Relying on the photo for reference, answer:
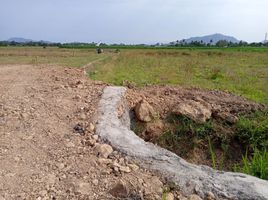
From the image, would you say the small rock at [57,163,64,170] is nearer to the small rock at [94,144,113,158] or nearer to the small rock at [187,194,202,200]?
the small rock at [94,144,113,158]

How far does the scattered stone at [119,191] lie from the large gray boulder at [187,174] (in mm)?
531

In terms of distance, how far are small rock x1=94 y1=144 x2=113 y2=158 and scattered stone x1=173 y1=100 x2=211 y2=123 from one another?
8.78ft

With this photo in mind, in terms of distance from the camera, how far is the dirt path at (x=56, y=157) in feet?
10.5

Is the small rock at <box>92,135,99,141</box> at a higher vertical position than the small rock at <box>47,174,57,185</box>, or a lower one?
higher

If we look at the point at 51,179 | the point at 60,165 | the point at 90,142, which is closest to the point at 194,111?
the point at 90,142

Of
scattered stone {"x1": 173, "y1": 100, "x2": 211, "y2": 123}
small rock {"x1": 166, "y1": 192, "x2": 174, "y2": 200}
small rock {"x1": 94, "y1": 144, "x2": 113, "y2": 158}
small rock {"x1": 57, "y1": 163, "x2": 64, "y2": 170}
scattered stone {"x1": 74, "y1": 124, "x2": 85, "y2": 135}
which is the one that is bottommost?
scattered stone {"x1": 173, "y1": 100, "x2": 211, "y2": 123}

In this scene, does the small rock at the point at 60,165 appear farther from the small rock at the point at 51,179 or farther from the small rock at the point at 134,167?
the small rock at the point at 134,167

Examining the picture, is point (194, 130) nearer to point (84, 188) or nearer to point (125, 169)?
point (125, 169)

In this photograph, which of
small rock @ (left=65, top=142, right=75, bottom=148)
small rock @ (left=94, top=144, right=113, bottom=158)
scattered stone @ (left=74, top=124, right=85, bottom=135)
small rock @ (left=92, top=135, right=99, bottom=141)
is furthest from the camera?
scattered stone @ (left=74, top=124, right=85, bottom=135)

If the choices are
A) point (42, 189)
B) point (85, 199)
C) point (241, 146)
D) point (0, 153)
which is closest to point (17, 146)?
point (0, 153)

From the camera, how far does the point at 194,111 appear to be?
256 inches

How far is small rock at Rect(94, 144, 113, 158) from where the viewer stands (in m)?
3.89

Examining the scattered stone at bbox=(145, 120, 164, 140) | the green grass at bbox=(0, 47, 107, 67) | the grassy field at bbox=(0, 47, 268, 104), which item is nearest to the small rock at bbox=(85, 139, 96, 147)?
the scattered stone at bbox=(145, 120, 164, 140)

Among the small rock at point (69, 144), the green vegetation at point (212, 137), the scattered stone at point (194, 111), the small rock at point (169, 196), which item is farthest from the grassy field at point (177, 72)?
the small rock at point (169, 196)
